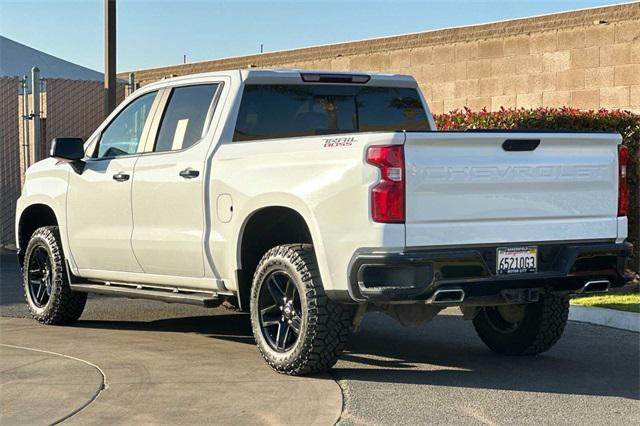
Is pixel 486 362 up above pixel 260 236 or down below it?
below

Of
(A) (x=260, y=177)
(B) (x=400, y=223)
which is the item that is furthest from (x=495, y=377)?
(A) (x=260, y=177)

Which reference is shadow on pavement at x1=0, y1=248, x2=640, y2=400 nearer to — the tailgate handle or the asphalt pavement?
the asphalt pavement

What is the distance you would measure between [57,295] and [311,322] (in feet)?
11.6

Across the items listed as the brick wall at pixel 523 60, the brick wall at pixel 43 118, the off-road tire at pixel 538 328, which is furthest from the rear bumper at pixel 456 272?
the brick wall at pixel 43 118

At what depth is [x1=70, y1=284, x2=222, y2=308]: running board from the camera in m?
8.47

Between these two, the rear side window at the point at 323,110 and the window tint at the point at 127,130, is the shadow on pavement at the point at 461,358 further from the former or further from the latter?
the rear side window at the point at 323,110

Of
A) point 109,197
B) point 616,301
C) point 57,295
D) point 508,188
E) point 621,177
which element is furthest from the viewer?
point 616,301

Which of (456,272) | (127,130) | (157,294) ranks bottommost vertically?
(157,294)

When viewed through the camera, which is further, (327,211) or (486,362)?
(486,362)

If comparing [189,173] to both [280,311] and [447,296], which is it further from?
[447,296]

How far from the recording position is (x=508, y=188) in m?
7.32

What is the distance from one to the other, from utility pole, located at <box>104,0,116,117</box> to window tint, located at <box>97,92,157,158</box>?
749 centimetres

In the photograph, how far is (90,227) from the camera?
9.67m

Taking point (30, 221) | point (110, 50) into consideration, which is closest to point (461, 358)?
point (30, 221)
